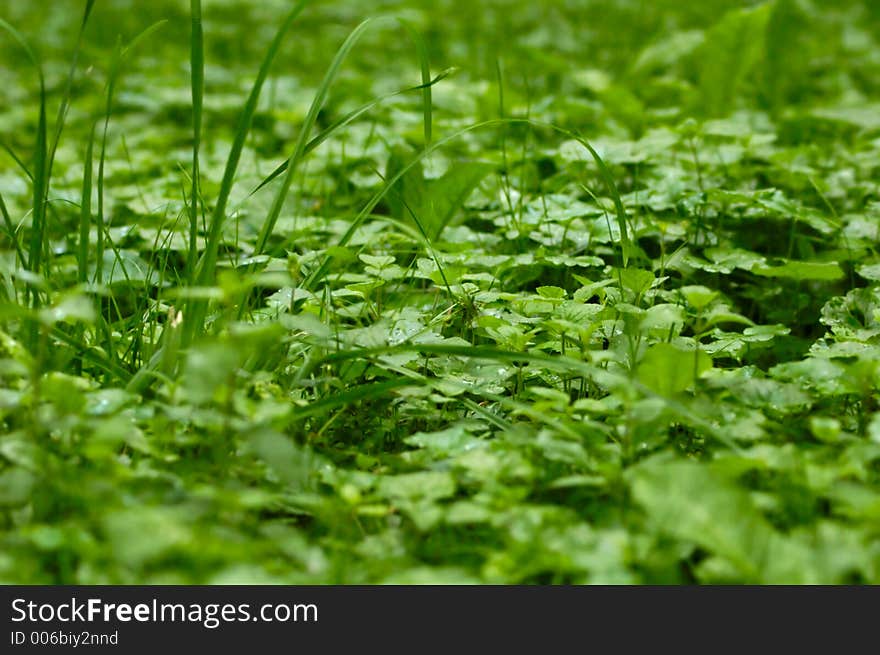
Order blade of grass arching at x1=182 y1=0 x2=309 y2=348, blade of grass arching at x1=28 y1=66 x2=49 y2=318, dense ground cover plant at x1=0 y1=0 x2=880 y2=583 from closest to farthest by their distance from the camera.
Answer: dense ground cover plant at x1=0 y1=0 x2=880 y2=583
blade of grass arching at x1=182 y1=0 x2=309 y2=348
blade of grass arching at x1=28 y1=66 x2=49 y2=318

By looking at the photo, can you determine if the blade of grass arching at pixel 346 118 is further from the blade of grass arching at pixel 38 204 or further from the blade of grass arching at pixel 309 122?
the blade of grass arching at pixel 38 204

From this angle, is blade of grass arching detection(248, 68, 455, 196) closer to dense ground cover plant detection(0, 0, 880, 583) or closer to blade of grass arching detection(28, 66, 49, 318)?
dense ground cover plant detection(0, 0, 880, 583)

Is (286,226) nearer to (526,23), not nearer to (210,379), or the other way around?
(210,379)

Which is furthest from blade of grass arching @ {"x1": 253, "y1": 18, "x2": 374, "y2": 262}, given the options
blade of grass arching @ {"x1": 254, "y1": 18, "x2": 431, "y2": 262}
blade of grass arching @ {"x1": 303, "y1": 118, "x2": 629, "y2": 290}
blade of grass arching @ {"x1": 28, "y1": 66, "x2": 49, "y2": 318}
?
blade of grass arching @ {"x1": 28, "y1": 66, "x2": 49, "y2": 318}

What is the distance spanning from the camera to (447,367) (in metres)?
1.64

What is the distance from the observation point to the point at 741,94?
368cm

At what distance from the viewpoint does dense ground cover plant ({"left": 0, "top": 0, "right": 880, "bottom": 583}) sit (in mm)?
1106

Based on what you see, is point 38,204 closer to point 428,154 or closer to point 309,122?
point 309,122

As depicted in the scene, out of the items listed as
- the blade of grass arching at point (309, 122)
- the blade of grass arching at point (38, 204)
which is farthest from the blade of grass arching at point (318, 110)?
the blade of grass arching at point (38, 204)

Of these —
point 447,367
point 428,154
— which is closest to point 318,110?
point 428,154

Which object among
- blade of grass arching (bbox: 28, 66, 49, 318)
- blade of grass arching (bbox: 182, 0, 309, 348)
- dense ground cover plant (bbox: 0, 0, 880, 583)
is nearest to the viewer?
dense ground cover plant (bbox: 0, 0, 880, 583)

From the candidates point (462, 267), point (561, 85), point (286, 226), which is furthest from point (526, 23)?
point (462, 267)
